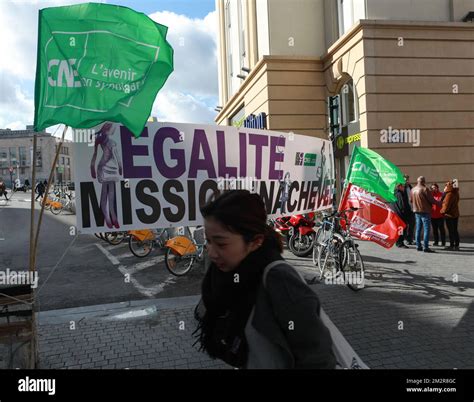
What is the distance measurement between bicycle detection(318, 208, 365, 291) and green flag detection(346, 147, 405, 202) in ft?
1.73

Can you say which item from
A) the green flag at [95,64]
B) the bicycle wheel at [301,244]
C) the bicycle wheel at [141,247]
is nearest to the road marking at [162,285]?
the bicycle wheel at [141,247]

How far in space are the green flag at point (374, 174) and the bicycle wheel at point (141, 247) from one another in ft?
16.8

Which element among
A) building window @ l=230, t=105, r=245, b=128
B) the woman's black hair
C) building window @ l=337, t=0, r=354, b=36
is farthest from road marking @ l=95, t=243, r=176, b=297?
building window @ l=230, t=105, r=245, b=128

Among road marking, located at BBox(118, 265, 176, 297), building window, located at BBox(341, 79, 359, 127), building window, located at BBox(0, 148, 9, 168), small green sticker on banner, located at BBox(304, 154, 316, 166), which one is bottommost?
road marking, located at BBox(118, 265, 176, 297)

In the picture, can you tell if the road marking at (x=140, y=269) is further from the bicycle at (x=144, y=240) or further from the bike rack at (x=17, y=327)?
the bike rack at (x=17, y=327)

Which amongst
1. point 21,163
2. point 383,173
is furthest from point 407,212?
point 21,163

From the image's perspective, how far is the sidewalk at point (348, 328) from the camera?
3998mm

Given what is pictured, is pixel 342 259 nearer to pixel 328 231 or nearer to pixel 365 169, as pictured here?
pixel 328 231

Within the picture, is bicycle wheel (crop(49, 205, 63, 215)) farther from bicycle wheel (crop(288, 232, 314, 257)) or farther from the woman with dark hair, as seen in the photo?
the woman with dark hair

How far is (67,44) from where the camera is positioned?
10.1 feet

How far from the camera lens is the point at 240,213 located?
1660 mm

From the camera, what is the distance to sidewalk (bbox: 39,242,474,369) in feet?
13.1
